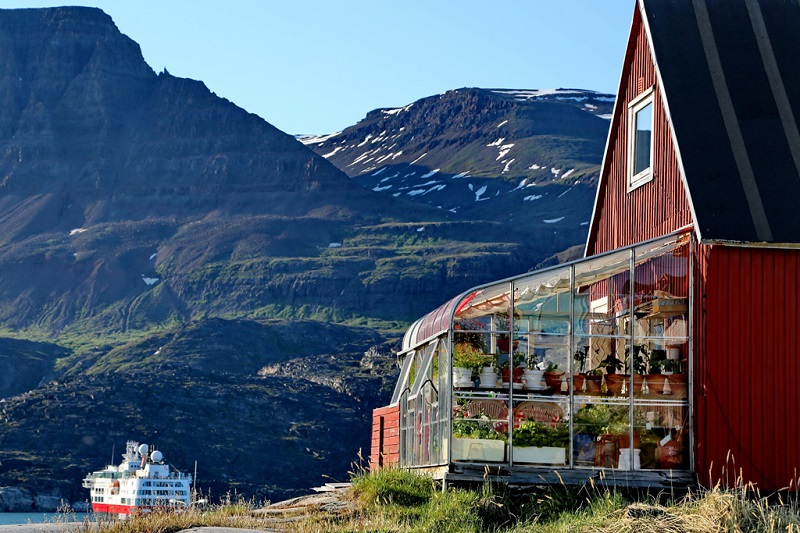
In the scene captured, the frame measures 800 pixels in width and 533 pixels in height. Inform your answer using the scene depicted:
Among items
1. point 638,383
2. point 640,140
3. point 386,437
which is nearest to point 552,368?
point 638,383

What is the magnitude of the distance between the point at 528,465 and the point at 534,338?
7.41 feet

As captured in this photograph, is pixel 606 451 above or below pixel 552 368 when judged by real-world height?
below

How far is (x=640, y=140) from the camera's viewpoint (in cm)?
2266

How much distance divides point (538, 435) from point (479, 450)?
87 centimetres

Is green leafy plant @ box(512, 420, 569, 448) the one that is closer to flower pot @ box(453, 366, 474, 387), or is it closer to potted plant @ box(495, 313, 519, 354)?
flower pot @ box(453, 366, 474, 387)

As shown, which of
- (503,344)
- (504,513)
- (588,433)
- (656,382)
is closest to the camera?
(504,513)

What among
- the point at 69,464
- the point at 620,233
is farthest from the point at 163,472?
the point at 620,233

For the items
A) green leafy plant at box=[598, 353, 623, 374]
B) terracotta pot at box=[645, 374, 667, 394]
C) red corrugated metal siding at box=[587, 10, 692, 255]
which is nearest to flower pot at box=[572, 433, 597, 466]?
green leafy plant at box=[598, 353, 623, 374]

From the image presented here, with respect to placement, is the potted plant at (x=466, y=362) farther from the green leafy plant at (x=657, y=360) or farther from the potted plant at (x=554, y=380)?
the green leafy plant at (x=657, y=360)

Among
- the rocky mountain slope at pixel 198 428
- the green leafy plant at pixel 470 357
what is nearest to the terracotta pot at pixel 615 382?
the green leafy plant at pixel 470 357

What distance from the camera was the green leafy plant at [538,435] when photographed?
18.5 m

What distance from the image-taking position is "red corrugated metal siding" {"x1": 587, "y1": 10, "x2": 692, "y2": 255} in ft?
67.1

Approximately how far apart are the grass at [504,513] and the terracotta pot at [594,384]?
145 cm

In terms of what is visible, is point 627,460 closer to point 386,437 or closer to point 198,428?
point 386,437
